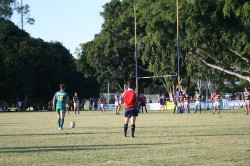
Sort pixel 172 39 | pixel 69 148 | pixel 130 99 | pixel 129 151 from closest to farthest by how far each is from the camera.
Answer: pixel 129 151 → pixel 69 148 → pixel 130 99 → pixel 172 39

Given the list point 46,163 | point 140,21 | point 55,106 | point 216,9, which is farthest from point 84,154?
point 140,21

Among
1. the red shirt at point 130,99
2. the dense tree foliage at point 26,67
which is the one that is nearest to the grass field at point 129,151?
the red shirt at point 130,99

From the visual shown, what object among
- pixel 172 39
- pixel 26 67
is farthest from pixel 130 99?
pixel 26 67

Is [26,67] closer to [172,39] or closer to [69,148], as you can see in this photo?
[172,39]

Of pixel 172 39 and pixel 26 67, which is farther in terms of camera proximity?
pixel 26 67

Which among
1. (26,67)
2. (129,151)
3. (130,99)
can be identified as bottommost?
(129,151)

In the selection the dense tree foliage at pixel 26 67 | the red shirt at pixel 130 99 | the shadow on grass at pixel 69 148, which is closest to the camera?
the shadow on grass at pixel 69 148

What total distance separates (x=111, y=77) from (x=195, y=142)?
55428 mm

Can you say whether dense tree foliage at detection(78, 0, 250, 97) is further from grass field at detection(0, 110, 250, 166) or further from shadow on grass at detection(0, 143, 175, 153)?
shadow on grass at detection(0, 143, 175, 153)

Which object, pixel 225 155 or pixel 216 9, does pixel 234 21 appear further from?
pixel 225 155

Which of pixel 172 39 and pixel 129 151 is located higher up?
pixel 172 39

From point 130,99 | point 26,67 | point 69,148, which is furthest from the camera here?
point 26,67

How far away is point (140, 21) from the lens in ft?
189

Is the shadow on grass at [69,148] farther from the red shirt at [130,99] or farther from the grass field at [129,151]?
the red shirt at [130,99]
